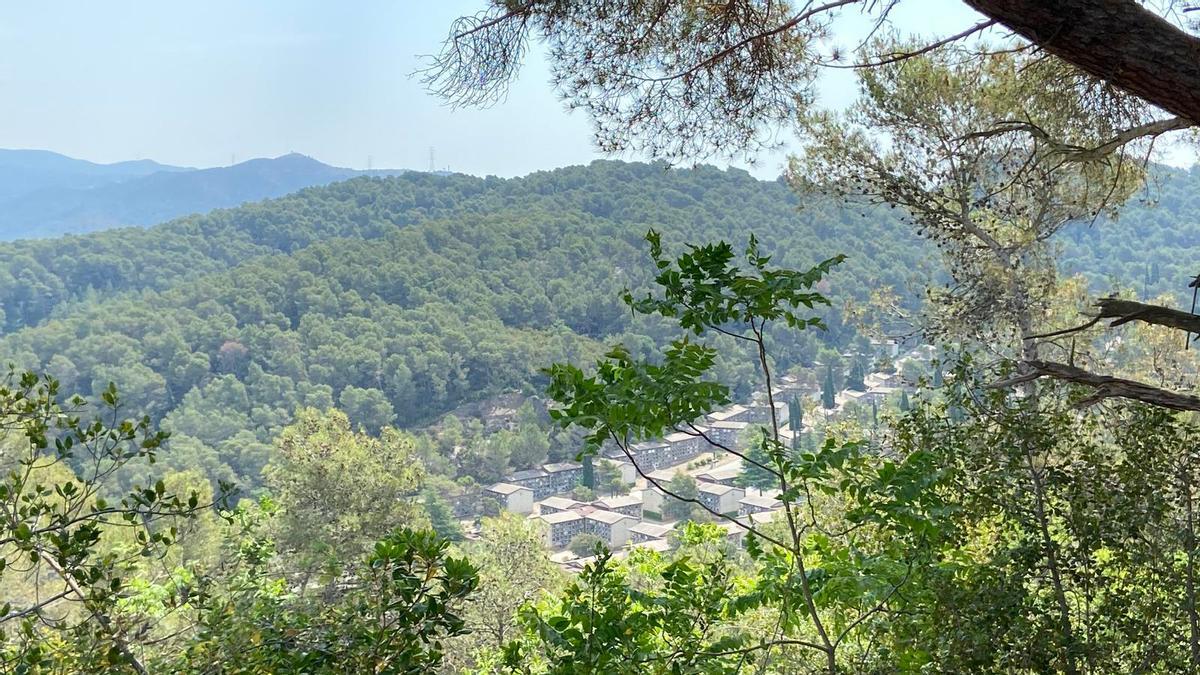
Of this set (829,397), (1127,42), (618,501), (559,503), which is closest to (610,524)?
(618,501)

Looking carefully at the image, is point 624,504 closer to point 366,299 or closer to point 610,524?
point 610,524

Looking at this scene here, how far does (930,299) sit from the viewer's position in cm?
521

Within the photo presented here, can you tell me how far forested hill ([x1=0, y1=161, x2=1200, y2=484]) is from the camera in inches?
957

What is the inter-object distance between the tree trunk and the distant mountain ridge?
6238 cm

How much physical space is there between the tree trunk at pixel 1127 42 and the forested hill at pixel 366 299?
19483mm

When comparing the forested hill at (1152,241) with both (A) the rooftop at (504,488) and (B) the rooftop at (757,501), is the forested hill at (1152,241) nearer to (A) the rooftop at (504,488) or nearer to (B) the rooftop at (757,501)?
(B) the rooftop at (757,501)

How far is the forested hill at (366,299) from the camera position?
2455cm

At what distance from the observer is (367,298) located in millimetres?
30953

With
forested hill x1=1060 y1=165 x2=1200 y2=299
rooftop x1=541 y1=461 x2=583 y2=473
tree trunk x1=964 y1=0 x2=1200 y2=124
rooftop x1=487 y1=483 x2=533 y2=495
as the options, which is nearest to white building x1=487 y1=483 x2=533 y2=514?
rooftop x1=487 y1=483 x2=533 y2=495

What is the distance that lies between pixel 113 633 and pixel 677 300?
0.98m

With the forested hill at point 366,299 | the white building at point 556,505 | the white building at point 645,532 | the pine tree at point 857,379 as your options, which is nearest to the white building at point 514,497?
the white building at point 556,505

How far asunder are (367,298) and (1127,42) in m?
31.2

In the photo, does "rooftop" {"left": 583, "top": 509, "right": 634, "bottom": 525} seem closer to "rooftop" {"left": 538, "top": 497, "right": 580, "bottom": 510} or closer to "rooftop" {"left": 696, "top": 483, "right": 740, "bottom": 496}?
"rooftop" {"left": 538, "top": 497, "right": 580, "bottom": 510}

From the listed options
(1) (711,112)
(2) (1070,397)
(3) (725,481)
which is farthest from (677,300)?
(3) (725,481)
